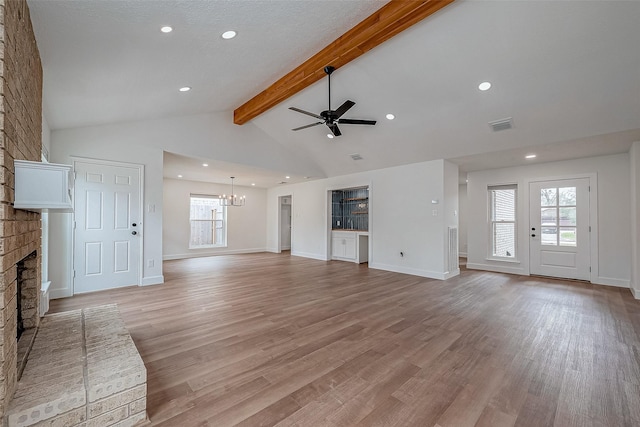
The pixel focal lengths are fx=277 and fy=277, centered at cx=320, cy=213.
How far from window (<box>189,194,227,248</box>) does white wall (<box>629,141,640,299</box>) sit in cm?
974

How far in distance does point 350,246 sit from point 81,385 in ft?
21.9

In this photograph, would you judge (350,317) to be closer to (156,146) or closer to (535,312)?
(535,312)

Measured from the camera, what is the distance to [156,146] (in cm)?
507

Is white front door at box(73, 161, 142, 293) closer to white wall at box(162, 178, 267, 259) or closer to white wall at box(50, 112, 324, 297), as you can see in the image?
white wall at box(50, 112, 324, 297)

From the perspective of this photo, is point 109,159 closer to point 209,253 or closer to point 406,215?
point 209,253

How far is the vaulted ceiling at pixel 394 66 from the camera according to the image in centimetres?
246

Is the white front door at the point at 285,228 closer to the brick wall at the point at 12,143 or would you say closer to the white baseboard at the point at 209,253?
the white baseboard at the point at 209,253

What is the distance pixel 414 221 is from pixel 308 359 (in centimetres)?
450

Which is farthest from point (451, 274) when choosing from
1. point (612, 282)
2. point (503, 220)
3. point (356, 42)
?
point (356, 42)

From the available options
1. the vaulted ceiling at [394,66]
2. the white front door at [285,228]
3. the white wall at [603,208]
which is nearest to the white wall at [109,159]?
the vaulted ceiling at [394,66]

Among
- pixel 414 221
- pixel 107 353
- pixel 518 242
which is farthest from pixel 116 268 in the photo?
pixel 518 242

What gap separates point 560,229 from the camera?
5.82 m

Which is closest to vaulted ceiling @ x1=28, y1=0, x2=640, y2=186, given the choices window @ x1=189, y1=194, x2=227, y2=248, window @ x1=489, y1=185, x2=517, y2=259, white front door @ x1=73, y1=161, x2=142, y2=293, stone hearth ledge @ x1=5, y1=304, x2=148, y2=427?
white front door @ x1=73, y1=161, x2=142, y2=293

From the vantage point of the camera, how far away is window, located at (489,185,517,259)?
21.2ft
